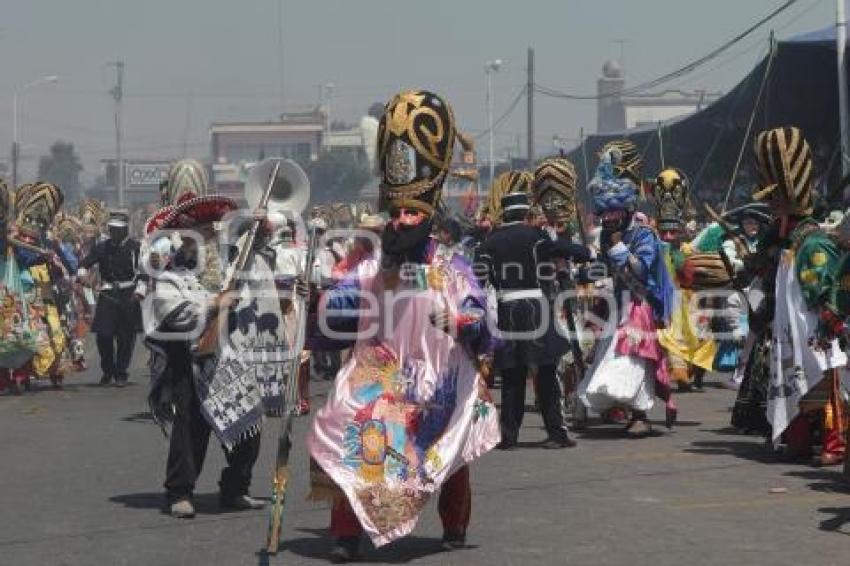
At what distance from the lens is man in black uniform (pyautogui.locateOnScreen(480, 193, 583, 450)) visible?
13453 mm

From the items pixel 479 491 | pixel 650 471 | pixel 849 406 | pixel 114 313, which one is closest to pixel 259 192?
pixel 479 491

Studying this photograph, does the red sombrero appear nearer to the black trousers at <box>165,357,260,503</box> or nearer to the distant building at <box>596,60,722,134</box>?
the black trousers at <box>165,357,260,503</box>

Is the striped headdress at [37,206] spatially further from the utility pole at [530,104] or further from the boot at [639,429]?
the utility pole at [530,104]

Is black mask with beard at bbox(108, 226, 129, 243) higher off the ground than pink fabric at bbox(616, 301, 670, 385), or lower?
higher

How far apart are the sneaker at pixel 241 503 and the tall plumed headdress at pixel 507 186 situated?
7.30 meters

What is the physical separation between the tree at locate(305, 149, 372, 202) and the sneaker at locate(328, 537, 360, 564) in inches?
3788

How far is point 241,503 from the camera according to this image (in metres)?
10.6

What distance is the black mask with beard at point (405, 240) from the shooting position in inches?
360

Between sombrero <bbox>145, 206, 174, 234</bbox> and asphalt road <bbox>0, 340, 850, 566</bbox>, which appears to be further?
sombrero <bbox>145, 206, 174, 234</bbox>

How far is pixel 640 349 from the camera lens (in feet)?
44.8

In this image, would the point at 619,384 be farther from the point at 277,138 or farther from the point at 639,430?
the point at 277,138

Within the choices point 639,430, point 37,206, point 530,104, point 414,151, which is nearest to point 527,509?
point 414,151

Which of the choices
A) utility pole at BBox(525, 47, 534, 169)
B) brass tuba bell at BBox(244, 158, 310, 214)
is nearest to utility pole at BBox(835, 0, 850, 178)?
brass tuba bell at BBox(244, 158, 310, 214)

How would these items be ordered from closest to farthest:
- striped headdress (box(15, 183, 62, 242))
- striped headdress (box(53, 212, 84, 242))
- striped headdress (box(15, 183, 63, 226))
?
striped headdress (box(15, 183, 62, 242))
striped headdress (box(15, 183, 63, 226))
striped headdress (box(53, 212, 84, 242))
